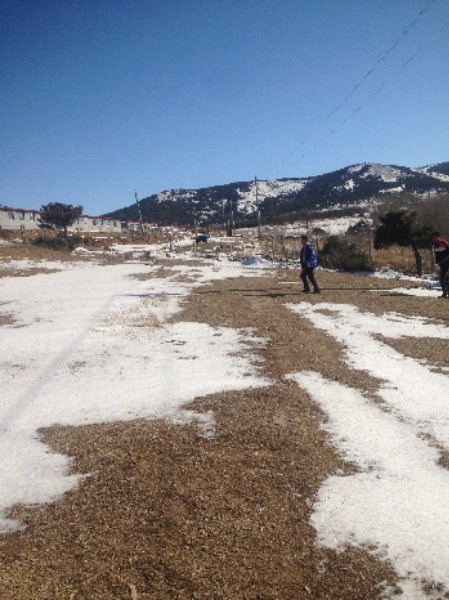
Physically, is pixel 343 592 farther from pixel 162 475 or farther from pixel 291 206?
pixel 291 206

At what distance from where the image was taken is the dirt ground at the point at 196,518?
2.34m

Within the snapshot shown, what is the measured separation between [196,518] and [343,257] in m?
21.1

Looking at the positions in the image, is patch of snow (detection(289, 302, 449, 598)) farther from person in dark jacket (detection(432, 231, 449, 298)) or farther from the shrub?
the shrub

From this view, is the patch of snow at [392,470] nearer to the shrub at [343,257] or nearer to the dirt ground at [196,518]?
the dirt ground at [196,518]

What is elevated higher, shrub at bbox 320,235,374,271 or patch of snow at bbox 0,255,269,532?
shrub at bbox 320,235,374,271

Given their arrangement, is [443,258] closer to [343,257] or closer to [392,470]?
[392,470]

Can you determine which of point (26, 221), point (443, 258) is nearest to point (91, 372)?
point (443, 258)

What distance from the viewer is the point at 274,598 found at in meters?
2.26

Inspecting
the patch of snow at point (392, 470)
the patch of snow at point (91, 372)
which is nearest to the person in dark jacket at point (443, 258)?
the patch of snow at point (392, 470)

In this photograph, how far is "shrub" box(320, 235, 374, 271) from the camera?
21219 mm

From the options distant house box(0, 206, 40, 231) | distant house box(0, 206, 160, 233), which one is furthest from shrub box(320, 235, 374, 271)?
distant house box(0, 206, 40, 231)

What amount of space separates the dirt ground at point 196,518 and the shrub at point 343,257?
17.5 metres

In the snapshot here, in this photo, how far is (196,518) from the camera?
2844mm

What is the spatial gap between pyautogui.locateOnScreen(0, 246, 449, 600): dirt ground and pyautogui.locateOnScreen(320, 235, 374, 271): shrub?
687 inches
